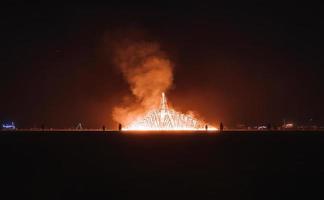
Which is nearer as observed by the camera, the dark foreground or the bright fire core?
the dark foreground

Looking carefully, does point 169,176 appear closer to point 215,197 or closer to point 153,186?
point 153,186

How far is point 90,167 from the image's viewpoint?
16641mm

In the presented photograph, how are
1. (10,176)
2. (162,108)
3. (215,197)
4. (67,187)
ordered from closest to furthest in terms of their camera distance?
1. (215,197)
2. (67,187)
3. (10,176)
4. (162,108)

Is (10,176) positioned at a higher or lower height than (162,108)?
lower

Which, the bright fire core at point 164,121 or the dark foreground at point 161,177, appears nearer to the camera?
the dark foreground at point 161,177

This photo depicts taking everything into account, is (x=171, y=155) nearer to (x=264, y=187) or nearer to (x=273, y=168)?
(x=273, y=168)

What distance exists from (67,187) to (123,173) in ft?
9.27

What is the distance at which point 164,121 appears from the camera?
88.0 meters

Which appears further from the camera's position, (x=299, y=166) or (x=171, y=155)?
(x=171, y=155)

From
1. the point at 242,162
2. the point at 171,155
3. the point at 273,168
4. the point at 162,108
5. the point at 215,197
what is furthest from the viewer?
the point at 162,108

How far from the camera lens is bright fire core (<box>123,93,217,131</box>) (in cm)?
8624

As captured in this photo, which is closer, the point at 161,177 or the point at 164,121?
the point at 161,177

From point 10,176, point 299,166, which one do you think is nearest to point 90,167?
point 10,176

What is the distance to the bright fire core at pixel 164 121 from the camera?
283ft
